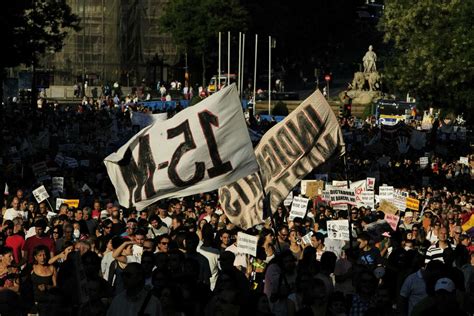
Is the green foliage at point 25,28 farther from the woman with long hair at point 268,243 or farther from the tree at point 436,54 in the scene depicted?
the woman with long hair at point 268,243

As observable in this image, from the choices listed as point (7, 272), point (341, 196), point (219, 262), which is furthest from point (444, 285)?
point (341, 196)

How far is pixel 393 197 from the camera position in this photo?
89.8 feet

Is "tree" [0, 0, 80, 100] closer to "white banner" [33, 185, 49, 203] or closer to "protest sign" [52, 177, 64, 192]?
"protest sign" [52, 177, 64, 192]

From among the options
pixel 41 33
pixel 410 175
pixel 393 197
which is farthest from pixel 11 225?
pixel 41 33

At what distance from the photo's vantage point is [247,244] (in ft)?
59.6

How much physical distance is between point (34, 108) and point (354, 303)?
158 ft

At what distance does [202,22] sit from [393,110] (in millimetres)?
34233

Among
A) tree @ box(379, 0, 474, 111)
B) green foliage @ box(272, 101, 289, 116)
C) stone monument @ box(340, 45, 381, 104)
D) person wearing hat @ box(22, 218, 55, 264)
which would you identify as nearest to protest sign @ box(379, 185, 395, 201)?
person wearing hat @ box(22, 218, 55, 264)

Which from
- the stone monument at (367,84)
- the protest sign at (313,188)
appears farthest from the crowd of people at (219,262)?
the stone monument at (367,84)

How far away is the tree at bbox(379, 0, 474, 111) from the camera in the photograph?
1812 inches

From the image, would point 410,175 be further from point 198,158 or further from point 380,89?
point 380,89

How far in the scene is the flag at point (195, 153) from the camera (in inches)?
638

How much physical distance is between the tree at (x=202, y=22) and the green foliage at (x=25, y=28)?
45077 millimetres

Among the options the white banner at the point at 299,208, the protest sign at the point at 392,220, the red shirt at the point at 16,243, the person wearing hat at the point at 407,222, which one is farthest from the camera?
the white banner at the point at 299,208
